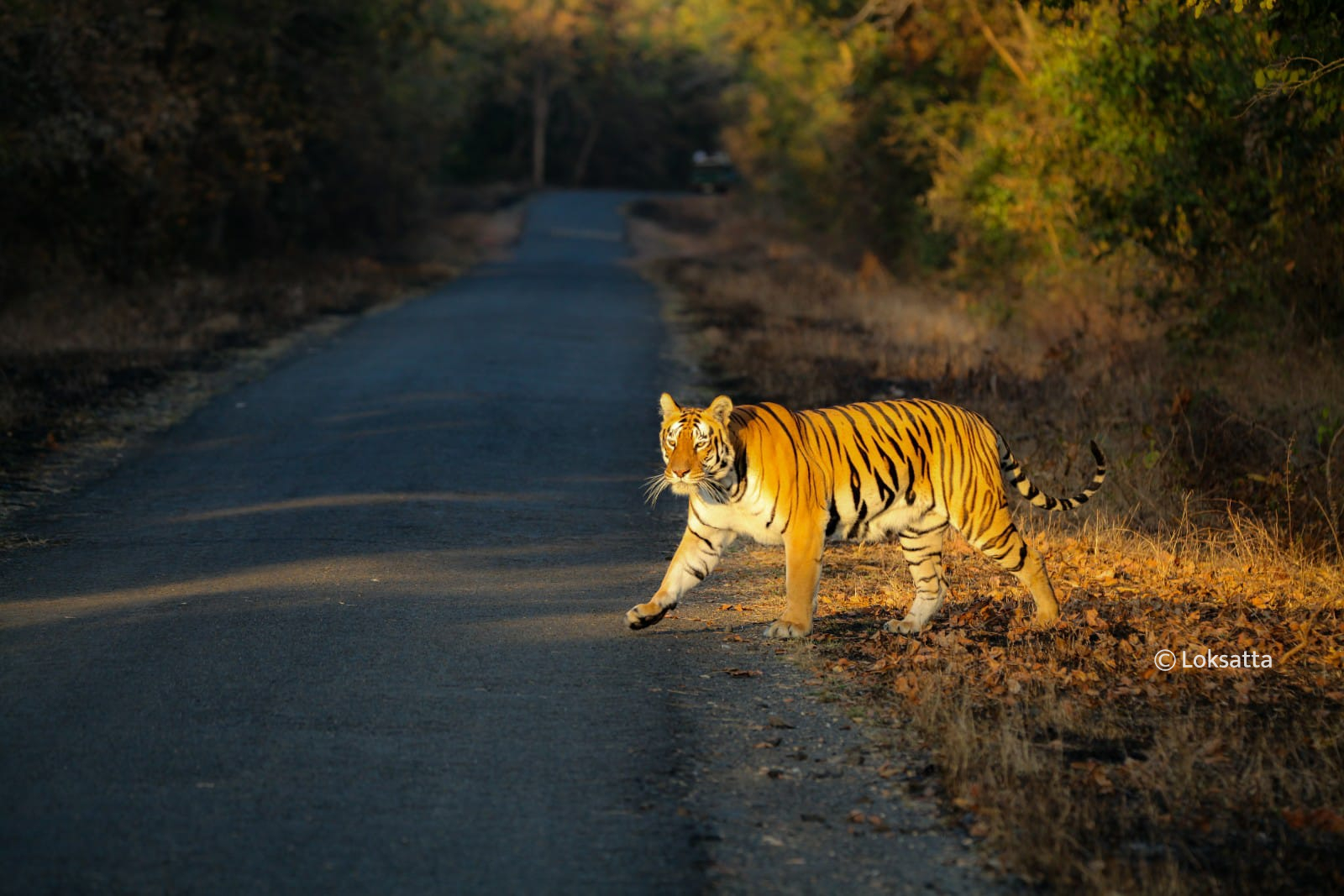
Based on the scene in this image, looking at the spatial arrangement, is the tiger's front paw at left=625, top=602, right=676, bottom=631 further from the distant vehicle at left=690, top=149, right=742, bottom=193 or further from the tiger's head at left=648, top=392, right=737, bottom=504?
the distant vehicle at left=690, top=149, right=742, bottom=193

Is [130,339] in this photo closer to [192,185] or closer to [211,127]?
[192,185]

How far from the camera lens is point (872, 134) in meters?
33.4

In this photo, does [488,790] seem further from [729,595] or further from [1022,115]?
[1022,115]

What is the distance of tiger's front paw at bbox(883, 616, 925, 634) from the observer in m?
8.20

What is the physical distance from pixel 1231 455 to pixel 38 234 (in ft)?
64.0

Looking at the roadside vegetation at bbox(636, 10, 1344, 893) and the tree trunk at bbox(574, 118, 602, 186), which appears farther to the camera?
the tree trunk at bbox(574, 118, 602, 186)

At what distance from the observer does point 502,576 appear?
375 inches

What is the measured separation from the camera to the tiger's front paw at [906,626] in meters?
8.20

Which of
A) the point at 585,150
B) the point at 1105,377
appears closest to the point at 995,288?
the point at 1105,377

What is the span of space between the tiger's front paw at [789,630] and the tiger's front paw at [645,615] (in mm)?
534

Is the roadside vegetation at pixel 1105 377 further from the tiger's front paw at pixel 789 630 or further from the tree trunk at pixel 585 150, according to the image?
the tree trunk at pixel 585 150

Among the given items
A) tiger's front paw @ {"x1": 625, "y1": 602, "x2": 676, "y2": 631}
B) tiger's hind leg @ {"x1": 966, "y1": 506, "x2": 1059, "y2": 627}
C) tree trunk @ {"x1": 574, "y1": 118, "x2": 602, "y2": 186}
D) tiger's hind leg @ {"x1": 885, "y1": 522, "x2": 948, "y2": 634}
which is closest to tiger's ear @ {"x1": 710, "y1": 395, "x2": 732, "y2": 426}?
tiger's front paw @ {"x1": 625, "y1": 602, "x2": 676, "y2": 631}

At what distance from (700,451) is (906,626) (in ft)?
5.00

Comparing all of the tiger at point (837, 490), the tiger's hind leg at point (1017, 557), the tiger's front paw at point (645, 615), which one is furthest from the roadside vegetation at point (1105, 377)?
the tiger's front paw at point (645, 615)
